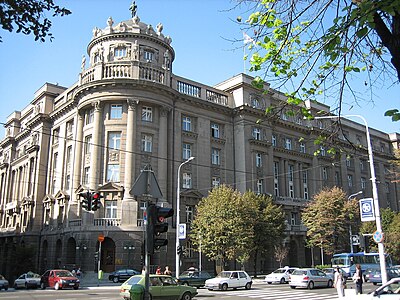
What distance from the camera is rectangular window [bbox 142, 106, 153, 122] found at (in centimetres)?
4281

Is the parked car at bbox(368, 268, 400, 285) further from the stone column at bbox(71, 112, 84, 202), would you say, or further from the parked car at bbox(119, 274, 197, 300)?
the stone column at bbox(71, 112, 84, 202)

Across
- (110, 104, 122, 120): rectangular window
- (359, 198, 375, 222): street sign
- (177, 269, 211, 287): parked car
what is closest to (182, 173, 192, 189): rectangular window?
(110, 104, 122, 120): rectangular window

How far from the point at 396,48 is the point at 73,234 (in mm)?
38603

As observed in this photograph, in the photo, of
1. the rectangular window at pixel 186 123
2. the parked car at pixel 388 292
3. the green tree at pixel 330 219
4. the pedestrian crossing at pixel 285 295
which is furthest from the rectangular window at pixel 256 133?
the parked car at pixel 388 292

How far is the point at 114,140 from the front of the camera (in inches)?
1645

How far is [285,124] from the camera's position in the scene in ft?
180

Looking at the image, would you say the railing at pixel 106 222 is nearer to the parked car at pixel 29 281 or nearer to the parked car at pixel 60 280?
the parked car at pixel 29 281

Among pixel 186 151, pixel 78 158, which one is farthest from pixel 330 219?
pixel 78 158

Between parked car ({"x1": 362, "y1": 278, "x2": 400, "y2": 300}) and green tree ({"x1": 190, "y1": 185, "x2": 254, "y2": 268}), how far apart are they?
961 inches

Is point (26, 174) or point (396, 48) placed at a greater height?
point (26, 174)

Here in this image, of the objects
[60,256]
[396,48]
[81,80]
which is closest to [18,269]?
[60,256]

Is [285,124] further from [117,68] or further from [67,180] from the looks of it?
[67,180]

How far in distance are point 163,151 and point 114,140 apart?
5205mm

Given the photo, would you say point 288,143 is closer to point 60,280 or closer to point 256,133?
point 256,133
